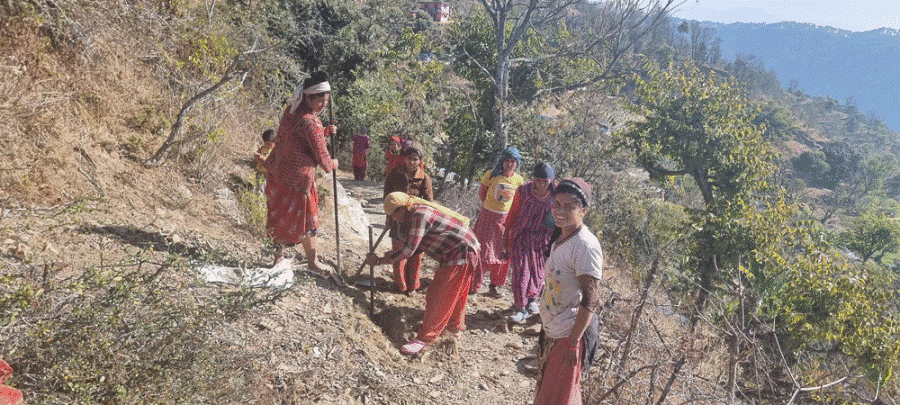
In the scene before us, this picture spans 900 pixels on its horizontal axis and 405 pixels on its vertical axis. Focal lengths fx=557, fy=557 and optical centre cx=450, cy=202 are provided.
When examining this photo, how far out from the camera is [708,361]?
4684mm

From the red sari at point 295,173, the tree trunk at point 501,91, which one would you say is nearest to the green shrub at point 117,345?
the red sari at point 295,173

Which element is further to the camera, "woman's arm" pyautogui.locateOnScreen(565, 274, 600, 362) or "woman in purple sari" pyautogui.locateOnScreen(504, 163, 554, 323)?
"woman in purple sari" pyautogui.locateOnScreen(504, 163, 554, 323)

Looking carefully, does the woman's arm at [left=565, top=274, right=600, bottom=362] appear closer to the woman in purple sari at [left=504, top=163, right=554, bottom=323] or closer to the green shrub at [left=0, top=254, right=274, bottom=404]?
the green shrub at [left=0, top=254, right=274, bottom=404]

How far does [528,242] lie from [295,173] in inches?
71.8

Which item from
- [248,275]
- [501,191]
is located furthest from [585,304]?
[501,191]

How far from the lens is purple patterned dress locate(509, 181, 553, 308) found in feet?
13.8

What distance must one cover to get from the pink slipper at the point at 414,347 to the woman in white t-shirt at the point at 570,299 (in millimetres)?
1167

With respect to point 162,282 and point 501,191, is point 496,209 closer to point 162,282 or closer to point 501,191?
point 501,191

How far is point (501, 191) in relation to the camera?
4.54m

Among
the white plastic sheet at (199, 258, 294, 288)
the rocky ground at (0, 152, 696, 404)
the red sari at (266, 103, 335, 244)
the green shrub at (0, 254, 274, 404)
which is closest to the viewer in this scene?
the green shrub at (0, 254, 274, 404)

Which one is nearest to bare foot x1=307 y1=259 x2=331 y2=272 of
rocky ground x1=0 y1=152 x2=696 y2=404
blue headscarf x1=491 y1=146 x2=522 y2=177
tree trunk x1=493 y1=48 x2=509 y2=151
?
rocky ground x1=0 y1=152 x2=696 y2=404

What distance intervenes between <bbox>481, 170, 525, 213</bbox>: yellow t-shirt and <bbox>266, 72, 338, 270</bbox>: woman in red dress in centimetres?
135

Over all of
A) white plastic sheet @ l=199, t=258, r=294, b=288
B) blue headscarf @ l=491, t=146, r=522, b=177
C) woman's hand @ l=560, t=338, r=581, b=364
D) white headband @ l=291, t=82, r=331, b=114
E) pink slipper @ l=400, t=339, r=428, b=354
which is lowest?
pink slipper @ l=400, t=339, r=428, b=354

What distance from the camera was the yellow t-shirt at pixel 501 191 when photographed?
4.53 meters
